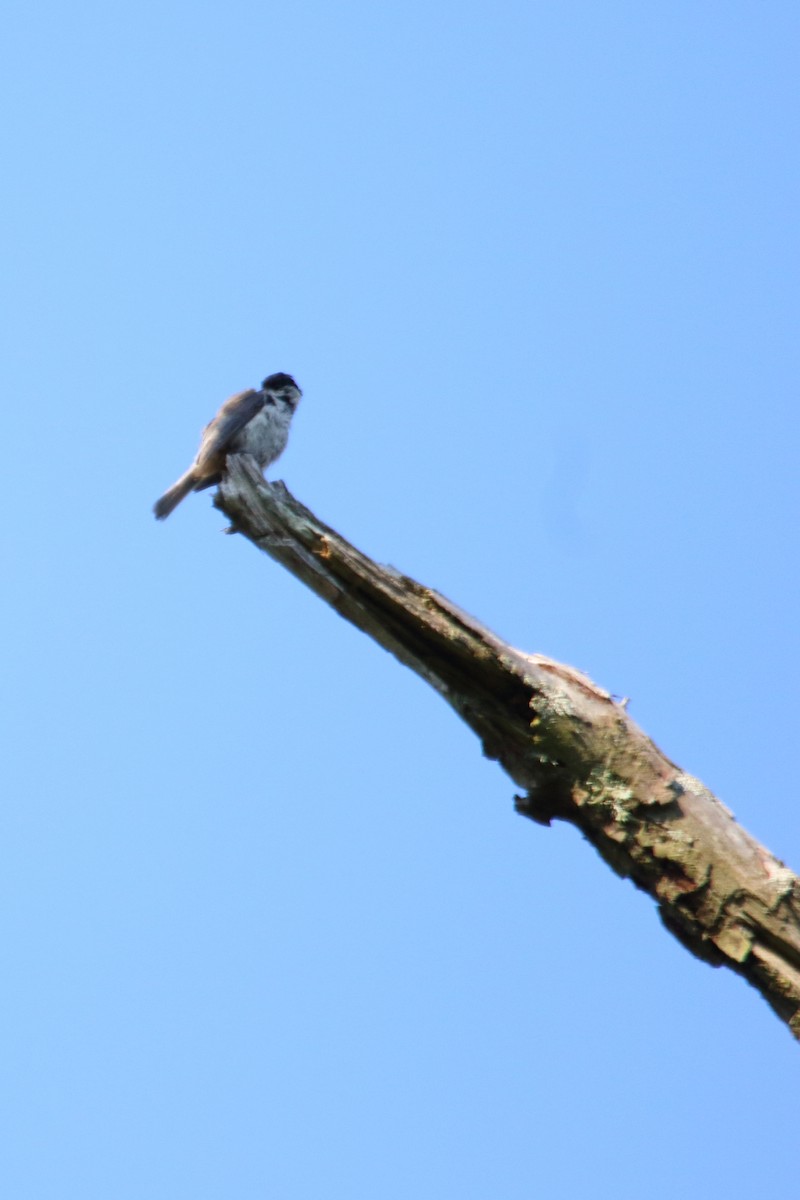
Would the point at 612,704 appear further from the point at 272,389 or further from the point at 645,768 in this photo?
the point at 272,389

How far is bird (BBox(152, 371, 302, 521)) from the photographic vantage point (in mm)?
9586

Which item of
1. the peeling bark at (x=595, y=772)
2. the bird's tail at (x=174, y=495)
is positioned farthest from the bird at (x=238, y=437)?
the peeling bark at (x=595, y=772)

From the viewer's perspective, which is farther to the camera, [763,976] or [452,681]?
[452,681]

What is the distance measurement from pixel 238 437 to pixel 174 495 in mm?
726

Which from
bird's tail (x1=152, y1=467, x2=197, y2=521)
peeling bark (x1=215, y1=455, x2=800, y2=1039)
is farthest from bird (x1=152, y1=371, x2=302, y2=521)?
peeling bark (x1=215, y1=455, x2=800, y2=1039)

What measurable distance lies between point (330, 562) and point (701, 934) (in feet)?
6.44

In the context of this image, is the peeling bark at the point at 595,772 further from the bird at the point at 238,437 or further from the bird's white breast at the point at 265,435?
the bird's white breast at the point at 265,435

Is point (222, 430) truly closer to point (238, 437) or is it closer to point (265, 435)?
point (238, 437)

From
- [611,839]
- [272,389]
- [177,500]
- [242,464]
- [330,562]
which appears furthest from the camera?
[272,389]

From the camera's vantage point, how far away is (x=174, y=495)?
31.1 ft

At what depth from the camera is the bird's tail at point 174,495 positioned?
9414 millimetres

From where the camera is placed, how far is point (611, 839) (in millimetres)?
4941

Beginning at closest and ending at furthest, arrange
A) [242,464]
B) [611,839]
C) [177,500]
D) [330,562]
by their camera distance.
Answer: [611,839] → [330,562] → [242,464] → [177,500]

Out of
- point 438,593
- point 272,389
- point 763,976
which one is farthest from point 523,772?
point 272,389
